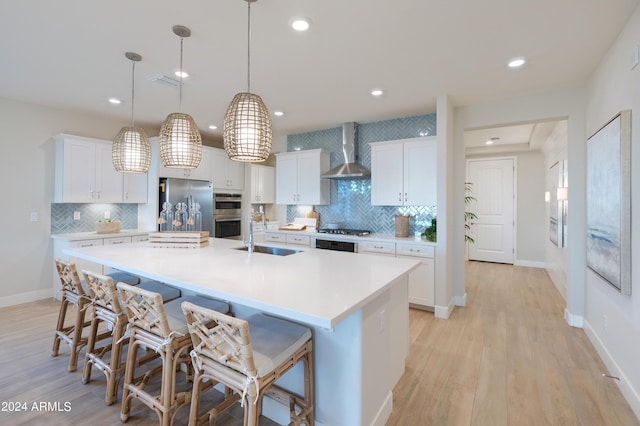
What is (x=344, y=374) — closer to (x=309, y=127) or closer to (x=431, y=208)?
(x=431, y=208)

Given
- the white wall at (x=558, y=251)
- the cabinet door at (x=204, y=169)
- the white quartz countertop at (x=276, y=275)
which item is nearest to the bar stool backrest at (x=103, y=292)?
the white quartz countertop at (x=276, y=275)

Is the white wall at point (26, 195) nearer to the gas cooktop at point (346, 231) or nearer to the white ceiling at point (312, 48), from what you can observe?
the white ceiling at point (312, 48)

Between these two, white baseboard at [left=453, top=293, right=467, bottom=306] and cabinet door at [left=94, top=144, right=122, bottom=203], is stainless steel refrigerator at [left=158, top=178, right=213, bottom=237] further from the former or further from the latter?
white baseboard at [left=453, top=293, right=467, bottom=306]

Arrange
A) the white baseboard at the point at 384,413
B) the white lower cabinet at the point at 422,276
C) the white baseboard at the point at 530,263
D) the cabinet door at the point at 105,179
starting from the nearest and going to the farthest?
the white baseboard at the point at 384,413
the white lower cabinet at the point at 422,276
the cabinet door at the point at 105,179
the white baseboard at the point at 530,263

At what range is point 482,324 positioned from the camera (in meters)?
3.45

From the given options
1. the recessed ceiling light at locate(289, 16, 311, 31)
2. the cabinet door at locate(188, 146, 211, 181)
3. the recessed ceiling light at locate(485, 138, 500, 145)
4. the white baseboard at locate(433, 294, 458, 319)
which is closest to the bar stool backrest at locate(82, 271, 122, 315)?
the recessed ceiling light at locate(289, 16, 311, 31)

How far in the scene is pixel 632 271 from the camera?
80.7 inches

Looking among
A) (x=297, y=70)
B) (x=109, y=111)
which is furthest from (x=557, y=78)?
(x=109, y=111)

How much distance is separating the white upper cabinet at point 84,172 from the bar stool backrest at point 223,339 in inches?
157

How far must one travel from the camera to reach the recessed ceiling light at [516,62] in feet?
8.83

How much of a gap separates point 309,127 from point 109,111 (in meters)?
2.98

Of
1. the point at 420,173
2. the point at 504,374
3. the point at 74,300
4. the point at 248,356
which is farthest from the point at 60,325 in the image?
the point at 420,173

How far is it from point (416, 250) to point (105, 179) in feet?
15.1

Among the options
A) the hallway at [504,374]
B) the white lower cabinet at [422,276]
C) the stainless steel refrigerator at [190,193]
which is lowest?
the hallway at [504,374]
